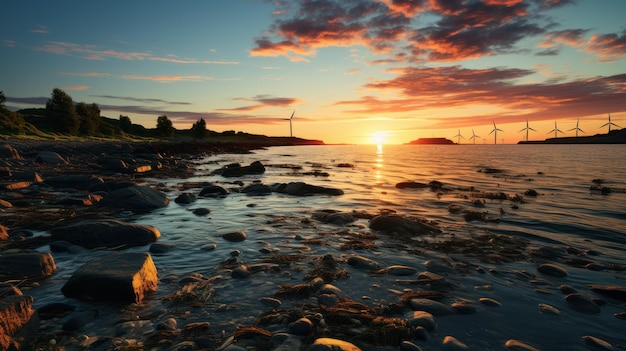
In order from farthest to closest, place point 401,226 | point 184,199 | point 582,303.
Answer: point 184,199
point 401,226
point 582,303

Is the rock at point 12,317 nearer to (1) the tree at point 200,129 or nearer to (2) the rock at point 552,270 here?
(2) the rock at point 552,270

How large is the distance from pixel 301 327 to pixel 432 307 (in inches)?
83.1

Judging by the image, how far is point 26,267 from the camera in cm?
565

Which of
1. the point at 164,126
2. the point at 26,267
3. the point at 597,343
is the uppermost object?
the point at 164,126

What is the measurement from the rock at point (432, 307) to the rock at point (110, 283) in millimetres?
4355

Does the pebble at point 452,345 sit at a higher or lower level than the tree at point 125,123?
lower

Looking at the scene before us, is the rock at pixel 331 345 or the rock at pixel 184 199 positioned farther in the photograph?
the rock at pixel 184 199

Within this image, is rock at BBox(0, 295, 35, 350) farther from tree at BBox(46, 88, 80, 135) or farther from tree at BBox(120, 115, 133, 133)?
tree at BBox(120, 115, 133, 133)

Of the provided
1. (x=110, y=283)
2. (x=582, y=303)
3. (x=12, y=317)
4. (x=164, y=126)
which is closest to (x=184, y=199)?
(x=110, y=283)

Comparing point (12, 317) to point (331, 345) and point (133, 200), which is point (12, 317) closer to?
point (331, 345)

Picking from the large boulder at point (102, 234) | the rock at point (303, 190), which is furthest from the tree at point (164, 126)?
the large boulder at point (102, 234)

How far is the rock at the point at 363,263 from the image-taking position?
21.7 ft

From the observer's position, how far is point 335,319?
4445mm

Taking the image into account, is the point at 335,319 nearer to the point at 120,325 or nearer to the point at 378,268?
the point at 378,268
